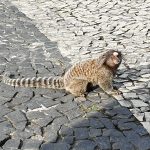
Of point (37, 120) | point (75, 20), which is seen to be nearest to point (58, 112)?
point (37, 120)

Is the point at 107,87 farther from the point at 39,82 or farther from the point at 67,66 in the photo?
the point at 67,66

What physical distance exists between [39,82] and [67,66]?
4.28 ft

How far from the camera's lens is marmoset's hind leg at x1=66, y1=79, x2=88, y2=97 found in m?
7.20

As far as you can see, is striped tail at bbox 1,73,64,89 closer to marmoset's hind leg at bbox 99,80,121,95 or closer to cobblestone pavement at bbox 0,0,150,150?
cobblestone pavement at bbox 0,0,150,150

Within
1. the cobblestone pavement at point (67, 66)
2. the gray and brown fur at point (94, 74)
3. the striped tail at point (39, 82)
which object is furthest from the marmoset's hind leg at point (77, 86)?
the striped tail at point (39, 82)

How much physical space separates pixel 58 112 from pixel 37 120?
1.42 ft

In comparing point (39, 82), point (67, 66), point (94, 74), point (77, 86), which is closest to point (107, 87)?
point (94, 74)

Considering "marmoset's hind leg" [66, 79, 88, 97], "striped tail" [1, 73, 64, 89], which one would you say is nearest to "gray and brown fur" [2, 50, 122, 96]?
"marmoset's hind leg" [66, 79, 88, 97]

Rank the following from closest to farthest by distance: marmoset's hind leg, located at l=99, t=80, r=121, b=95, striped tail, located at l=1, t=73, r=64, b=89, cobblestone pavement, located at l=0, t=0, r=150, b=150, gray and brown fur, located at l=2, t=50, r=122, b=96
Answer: cobblestone pavement, located at l=0, t=0, r=150, b=150 → gray and brown fur, located at l=2, t=50, r=122, b=96 → marmoset's hind leg, located at l=99, t=80, r=121, b=95 → striped tail, located at l=1, t=73, r=64, b=89

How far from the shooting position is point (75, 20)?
1212cm

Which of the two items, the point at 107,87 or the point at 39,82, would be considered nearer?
the point at 107,87

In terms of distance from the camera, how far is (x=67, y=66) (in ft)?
28.6

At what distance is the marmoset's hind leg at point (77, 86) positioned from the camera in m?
7.20

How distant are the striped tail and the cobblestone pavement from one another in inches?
4.4
